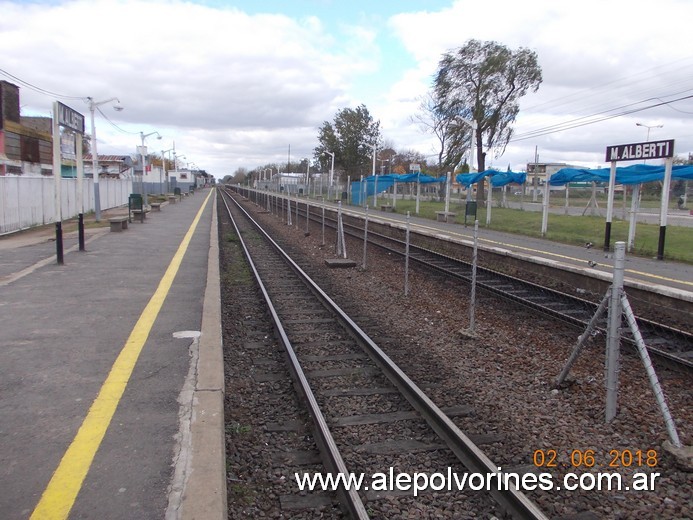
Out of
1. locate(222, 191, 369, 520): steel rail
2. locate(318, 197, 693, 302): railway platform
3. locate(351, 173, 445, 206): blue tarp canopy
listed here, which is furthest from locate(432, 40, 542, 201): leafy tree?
locate(222, 191, 369, 520): steel rail

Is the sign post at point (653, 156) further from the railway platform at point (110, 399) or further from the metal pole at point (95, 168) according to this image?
the metal pole at point (95, 168)

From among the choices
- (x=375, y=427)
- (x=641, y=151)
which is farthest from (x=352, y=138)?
(x=375, y=427)

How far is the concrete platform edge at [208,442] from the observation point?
3.17 metres

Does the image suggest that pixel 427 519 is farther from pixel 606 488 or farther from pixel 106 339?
pixel 106 339

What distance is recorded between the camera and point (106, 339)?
20.7 feet

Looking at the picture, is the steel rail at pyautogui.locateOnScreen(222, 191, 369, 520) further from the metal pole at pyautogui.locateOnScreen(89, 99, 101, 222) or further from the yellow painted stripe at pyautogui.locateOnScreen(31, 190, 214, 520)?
the metal pole at pyautogui.locateOnScreen(89, 99, 101, 222)

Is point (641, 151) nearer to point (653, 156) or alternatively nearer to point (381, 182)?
point (653, 156)

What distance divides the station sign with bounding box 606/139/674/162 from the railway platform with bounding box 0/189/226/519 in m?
12.6

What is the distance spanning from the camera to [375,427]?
4.65 meters

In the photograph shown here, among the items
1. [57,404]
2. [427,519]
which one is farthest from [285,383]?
[427,519]

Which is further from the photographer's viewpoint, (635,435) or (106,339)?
(106,339)

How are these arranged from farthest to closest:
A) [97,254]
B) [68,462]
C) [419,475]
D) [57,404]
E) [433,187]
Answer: [433,187] → [97,254] → [57,404] → [419,475] → [68,462]

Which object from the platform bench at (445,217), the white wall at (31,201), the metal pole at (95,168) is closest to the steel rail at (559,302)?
the platform bench at (445,217)

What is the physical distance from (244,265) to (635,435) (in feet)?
35.7
